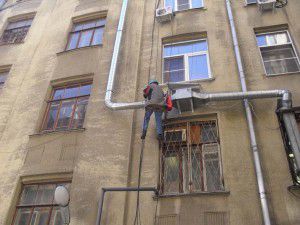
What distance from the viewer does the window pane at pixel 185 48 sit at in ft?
37.5

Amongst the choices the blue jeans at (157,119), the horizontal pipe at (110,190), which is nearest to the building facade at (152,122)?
the horizontal pipe at (110,190)

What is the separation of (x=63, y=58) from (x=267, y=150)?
7.99 metres

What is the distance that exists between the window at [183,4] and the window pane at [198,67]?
9.41 feet

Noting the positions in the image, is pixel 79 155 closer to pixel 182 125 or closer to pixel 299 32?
pixel 182 125

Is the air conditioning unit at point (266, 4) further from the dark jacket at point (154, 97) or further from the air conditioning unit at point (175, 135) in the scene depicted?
the air conditioning unit at point (175, 135)

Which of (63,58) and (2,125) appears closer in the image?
(2,125)

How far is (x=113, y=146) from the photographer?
9.17m

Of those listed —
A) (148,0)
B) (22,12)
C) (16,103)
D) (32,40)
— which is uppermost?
(22,12)

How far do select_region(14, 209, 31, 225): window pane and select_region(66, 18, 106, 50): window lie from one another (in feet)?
21.8

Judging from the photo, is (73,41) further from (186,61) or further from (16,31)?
(186,61)

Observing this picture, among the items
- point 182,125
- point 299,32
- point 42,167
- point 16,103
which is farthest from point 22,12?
point 299,32

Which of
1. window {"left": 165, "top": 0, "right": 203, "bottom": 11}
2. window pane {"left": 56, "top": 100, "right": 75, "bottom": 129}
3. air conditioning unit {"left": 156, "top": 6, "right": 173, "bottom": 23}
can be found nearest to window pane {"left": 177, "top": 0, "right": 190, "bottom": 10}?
window {"left": 165, "top": 0, "right": 203, "bottom": 11}

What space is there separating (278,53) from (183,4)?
4581 mm

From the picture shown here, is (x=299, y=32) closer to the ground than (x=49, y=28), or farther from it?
closer to the ground
